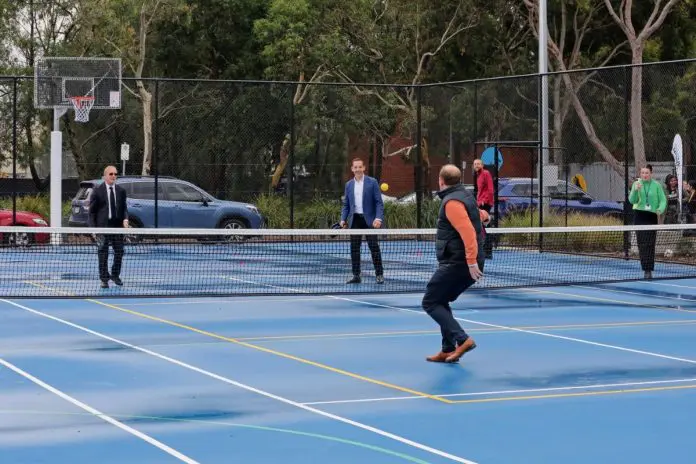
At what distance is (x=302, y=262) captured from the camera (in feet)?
77.8

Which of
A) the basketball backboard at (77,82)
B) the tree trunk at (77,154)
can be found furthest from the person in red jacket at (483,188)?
the tree trunk at (77,154)

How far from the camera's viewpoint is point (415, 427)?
27.9 feet

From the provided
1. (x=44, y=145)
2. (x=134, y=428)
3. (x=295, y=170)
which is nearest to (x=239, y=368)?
(x=134, y=428)

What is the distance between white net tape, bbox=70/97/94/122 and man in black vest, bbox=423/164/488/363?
16.8 m

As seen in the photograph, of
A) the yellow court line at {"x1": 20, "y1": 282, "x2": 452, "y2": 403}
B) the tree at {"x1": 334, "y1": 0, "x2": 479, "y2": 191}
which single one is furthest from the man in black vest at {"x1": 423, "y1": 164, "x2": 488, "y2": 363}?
the tree at {"x1": 334, "y1": 0, "x2": 479, "y2": 191}

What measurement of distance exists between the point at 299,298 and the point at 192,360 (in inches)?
221

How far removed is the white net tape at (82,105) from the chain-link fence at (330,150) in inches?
55.6

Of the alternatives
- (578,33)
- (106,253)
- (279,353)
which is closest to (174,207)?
(106,253)

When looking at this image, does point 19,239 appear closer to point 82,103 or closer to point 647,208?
point 82,103

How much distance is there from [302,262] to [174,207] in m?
5.59

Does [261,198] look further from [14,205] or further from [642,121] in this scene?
[642,121]

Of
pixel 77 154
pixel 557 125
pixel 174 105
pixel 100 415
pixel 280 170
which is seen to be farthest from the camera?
pixel 77 154

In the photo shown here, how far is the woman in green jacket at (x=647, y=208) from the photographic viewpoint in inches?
774

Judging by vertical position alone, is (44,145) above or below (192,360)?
above
